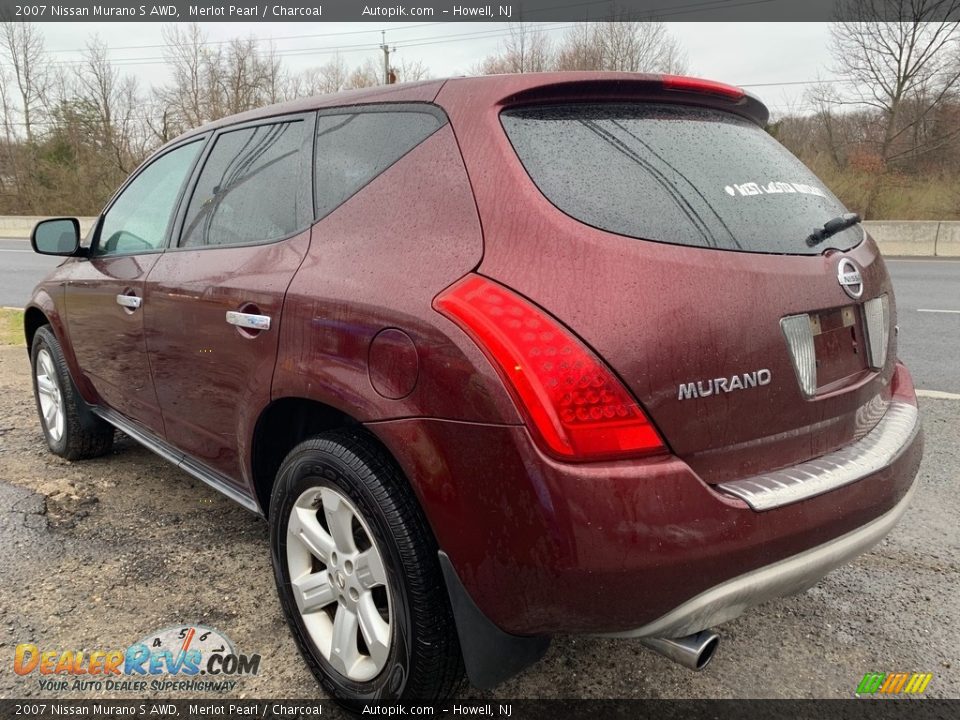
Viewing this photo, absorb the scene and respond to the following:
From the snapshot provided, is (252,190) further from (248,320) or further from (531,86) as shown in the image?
(531,86)

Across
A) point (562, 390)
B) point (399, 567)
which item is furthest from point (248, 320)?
point (562, 390)

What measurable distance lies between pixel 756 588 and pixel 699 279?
730mm

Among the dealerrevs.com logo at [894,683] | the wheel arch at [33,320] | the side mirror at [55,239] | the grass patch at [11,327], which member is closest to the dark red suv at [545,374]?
the dealerrevs.com logo at [894,683]

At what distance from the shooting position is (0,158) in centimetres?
3391

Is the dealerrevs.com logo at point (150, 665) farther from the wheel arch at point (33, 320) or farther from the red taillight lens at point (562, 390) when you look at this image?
the wheel arch at point (33, 320)

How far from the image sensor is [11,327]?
8156 mm

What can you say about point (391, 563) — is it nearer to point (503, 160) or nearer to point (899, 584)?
point (503, 160)

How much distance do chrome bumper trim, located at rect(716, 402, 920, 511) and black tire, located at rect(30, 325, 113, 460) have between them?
3.53 metres

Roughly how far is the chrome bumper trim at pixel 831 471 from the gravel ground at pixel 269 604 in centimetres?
76

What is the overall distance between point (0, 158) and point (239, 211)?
3962cm

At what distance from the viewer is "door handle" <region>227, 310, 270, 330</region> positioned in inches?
84.6

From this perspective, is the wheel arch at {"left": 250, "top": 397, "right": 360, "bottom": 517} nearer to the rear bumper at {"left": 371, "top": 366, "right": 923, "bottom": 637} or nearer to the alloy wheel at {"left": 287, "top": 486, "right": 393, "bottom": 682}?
the alloy wheel at {"left": 287, "top": 486, "right": 393, "bottom": 682}

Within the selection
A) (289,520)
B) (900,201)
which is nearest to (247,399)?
(289,520)

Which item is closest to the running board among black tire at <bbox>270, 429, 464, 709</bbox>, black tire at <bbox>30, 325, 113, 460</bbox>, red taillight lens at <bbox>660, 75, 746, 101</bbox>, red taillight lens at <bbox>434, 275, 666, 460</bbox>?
black tire at <bbox>30, 325, 113, 460</bbox>
